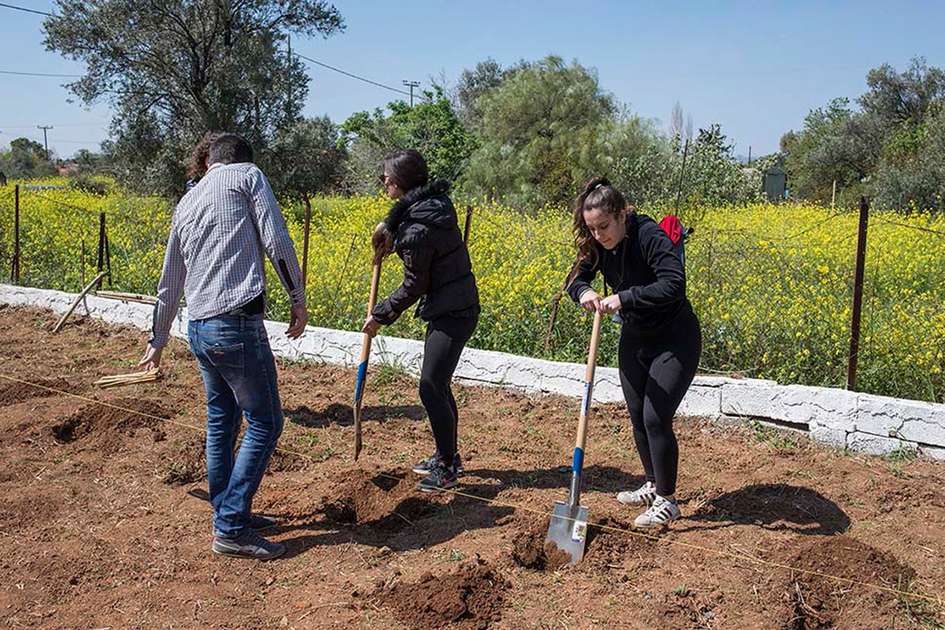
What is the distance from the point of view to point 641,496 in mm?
4066

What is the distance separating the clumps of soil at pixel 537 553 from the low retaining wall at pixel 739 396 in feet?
6.78

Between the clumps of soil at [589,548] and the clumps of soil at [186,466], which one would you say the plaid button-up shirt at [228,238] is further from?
the clumps of soil at [589,548]

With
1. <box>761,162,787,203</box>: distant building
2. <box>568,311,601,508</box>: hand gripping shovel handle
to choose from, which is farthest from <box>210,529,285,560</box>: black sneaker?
<box>761,162,787,203</box>: distant building

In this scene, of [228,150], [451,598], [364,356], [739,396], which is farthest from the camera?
[739,396]

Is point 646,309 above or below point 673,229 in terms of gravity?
below

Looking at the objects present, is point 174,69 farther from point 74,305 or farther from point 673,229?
point 673,229

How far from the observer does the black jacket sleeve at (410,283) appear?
13.2 feet

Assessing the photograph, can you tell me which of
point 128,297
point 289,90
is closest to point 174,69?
point 289,90

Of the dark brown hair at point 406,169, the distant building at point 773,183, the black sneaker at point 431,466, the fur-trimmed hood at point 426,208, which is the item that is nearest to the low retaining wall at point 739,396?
the black sneaker at point 431,466

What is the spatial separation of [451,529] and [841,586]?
170 cm

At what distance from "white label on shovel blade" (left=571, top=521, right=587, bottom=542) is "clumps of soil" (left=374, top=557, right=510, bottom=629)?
38 centimetres

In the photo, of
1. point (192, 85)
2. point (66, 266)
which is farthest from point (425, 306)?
point (192, 85)

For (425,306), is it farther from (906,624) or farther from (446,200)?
(906,624)

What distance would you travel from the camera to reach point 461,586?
10.6 ft
